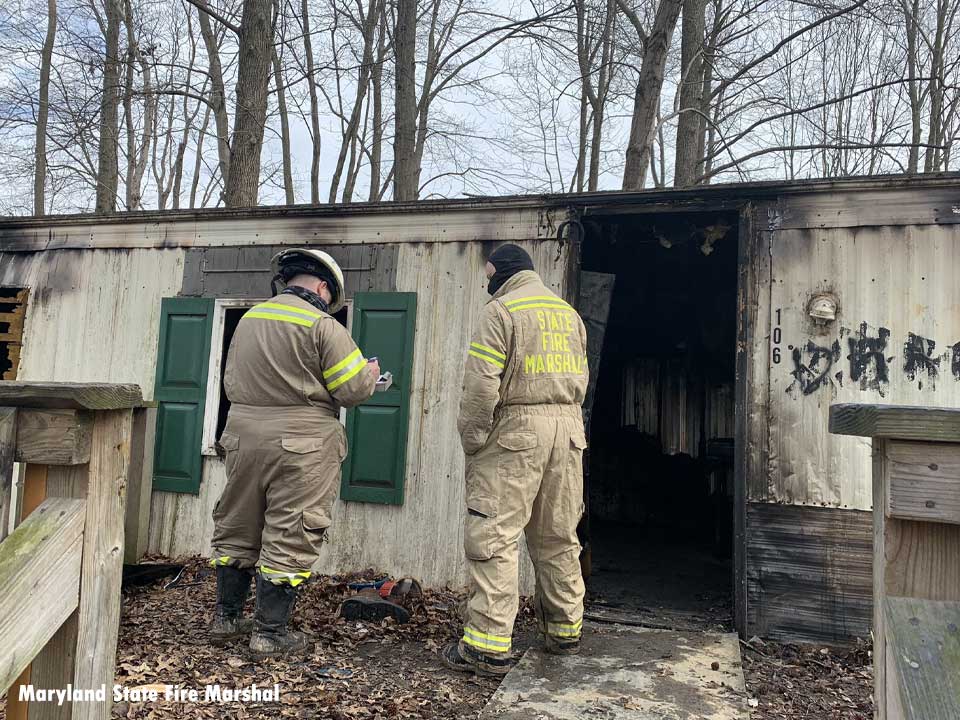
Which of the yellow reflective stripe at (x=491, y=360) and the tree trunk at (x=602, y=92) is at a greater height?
the tree trunk at (x=602, y=92)

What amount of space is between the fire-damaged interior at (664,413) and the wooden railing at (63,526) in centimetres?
480

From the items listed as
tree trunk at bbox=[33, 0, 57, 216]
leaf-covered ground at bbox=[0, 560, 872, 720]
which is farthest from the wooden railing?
tree trunk at bbox=[33, 0, 57, 216]

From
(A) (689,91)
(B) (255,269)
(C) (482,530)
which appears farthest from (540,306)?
(A) (689,91)

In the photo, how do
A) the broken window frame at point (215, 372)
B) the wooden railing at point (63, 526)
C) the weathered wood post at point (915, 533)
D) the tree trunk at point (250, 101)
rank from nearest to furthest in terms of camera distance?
the weathered wood post at point (915, 533), the wooden railing at point (63, 526), the broken window frame at point (215, 372), the tree trunk at point (250, 101)

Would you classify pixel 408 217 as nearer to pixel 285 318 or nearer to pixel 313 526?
pixel 285 318

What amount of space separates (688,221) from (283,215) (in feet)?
10.8

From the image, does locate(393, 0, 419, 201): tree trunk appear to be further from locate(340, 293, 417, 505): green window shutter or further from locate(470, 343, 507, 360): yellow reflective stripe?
locate(470, 343, 507, 360): yellow reflective stripe

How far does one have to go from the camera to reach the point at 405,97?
12.5 metres

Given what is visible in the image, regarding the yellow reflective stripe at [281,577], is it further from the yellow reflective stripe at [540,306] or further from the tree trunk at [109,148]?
the tree trunk at [109,148]

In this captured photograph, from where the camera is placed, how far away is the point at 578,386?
3.97m

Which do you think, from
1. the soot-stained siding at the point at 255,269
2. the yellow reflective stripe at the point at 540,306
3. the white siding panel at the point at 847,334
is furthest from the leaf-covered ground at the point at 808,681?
the soot-stained siding at the point at 255,269

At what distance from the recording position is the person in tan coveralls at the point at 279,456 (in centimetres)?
379

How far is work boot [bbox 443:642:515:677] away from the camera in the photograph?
363 centimetres

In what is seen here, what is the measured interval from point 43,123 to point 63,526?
53.1 feet
